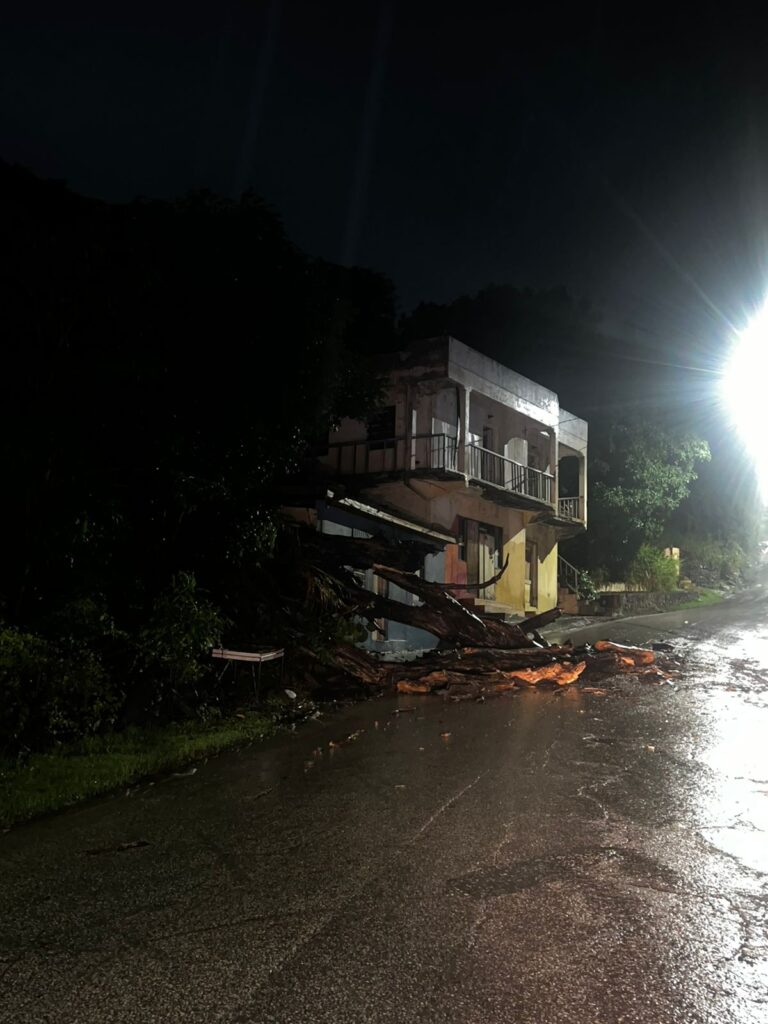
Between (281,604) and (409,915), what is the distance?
910 cm

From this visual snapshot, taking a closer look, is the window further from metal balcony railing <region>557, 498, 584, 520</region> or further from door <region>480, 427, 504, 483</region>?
metal balcony railing <region>557, 498, 584, 520</region>

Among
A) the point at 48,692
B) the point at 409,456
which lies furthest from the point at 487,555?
the point at 48,692

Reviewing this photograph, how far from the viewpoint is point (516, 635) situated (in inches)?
613

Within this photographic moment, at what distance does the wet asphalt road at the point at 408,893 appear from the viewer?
3.32m

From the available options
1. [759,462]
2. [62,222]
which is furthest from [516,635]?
[759,462]

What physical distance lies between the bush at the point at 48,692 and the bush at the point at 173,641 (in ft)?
2.23

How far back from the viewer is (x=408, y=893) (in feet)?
14.5

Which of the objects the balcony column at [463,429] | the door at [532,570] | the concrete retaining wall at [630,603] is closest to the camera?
the balcony column at [463,429]

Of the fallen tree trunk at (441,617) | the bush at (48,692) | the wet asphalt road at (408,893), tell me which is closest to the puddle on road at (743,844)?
the wet asphalt road at (408,893)

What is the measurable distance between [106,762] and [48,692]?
3.51 ft

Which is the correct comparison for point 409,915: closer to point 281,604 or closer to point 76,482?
point 76,482

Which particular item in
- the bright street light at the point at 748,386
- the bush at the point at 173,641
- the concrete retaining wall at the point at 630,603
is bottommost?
the bush at the point at 173,641

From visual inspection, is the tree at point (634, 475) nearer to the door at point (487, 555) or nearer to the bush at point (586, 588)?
the bush at point (586, 588)

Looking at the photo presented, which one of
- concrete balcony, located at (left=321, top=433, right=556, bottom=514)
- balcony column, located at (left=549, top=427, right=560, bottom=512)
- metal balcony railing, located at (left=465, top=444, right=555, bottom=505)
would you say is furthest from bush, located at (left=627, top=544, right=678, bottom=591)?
concrete balcony, located at (left=321, top=433, right=556, bottom=514)
